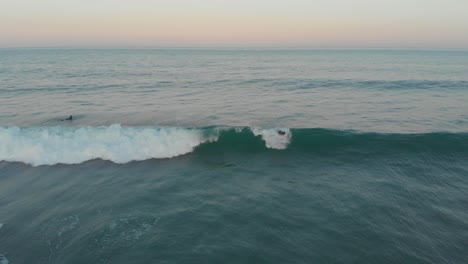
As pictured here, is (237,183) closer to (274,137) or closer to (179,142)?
(179,142)

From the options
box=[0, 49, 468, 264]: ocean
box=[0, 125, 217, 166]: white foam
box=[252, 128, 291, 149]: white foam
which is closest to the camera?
box=[0, 49, 468, 264]: ocean

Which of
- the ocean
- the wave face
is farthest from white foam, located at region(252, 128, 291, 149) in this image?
the ocean

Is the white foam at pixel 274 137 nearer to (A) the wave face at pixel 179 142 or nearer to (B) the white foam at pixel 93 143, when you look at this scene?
(A) the wave face at pixel 179 142

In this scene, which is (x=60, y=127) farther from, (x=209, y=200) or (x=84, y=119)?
(x=209, y=200)

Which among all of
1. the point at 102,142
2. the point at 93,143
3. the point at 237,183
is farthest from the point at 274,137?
the point at 93,143

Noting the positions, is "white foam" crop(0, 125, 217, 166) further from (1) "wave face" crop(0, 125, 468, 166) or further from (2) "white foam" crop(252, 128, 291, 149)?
(2) "white foam" crop(252, 128, 291, 149)
